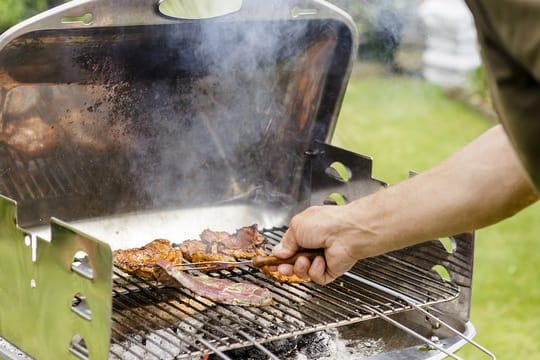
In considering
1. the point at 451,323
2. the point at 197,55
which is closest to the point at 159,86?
the point at 197,55

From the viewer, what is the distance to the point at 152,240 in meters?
3.54

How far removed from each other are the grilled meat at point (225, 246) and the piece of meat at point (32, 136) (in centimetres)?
62

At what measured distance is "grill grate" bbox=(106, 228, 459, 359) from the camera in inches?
110

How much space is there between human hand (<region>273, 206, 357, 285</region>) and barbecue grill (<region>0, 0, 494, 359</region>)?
0.17 m

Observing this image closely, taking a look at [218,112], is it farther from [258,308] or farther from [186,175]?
[258,308]

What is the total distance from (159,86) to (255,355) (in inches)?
44.0

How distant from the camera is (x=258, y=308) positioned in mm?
2998

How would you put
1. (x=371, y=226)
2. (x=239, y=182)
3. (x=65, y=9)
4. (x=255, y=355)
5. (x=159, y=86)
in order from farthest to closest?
(x=239, y=182), (x=159, y=86), (x=255, y=355), (x=65, y=9), (x=371, y=226)

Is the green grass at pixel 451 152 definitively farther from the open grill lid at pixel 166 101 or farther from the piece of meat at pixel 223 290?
the piece of meat at pixel 223 290

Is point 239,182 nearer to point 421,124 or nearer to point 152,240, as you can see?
point 152,240

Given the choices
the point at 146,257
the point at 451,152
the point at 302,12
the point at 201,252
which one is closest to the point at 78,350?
the point at 146,257

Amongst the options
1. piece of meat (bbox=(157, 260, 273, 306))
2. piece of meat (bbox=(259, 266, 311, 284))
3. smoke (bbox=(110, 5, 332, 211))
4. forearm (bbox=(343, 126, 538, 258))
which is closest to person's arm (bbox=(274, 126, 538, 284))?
forearm (bbox=(343, 126, 538, 258))

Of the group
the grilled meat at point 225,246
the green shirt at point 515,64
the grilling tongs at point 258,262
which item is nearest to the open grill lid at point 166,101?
the grilled meat at point 225,246

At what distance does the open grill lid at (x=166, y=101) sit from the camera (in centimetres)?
302
